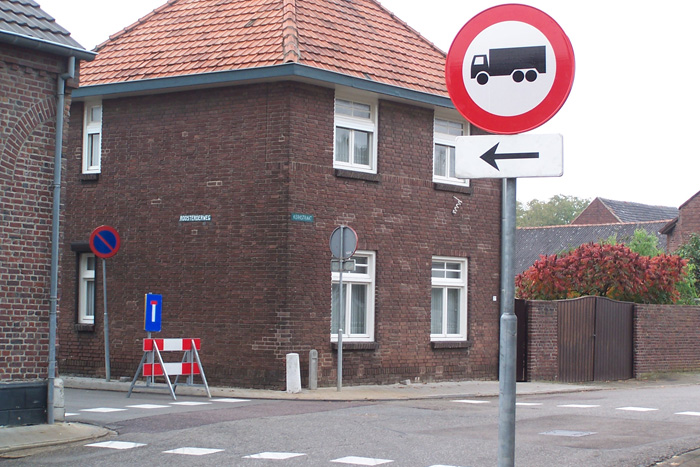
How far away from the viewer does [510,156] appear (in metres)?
4.34

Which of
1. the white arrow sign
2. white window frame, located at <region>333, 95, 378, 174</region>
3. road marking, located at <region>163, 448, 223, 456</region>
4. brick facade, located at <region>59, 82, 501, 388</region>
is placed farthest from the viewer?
white window frame, located at <region>333, 95, 378, 174</region>

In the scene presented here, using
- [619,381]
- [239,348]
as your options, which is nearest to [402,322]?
[239,348]

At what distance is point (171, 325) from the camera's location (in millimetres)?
18969

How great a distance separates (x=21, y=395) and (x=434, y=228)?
11.2m

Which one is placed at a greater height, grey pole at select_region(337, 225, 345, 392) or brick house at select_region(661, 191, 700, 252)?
brick house at select_region(661, 191, 700, 252)

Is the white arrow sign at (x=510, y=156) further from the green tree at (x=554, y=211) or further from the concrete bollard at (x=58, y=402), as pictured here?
the green tree at (x=554, y=211)

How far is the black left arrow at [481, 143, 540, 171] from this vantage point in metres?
4.32

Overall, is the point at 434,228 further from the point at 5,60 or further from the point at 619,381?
the point at 5,60

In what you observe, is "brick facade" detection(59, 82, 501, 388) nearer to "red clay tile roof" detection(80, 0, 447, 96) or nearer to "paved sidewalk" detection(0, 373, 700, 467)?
"red clay tile roof" detection(80, 0, 447, 96)

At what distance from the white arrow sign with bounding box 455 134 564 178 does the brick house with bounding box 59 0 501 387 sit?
531 inches

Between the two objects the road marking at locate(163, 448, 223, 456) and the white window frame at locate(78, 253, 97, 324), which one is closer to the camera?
the road marking at locate(163, 448, 223, 456)

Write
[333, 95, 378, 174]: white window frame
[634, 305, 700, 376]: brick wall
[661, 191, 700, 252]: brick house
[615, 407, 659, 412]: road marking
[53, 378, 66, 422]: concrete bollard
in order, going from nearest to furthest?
[53, 378, 66, 422]: concrete bollard
[615, 407, 659, 412]: road marking
[333, 95, 378, 174]: white window frame
[634, 305, 700, 376]: brick wall
[661, 191, 700, 252]: brick house

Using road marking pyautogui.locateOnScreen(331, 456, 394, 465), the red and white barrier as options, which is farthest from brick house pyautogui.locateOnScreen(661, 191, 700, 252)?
road marking pyautogui.locateOnScreen(331, 456, 394, 465)

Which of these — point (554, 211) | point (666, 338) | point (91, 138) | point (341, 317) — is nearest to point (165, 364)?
point (341, 317)
